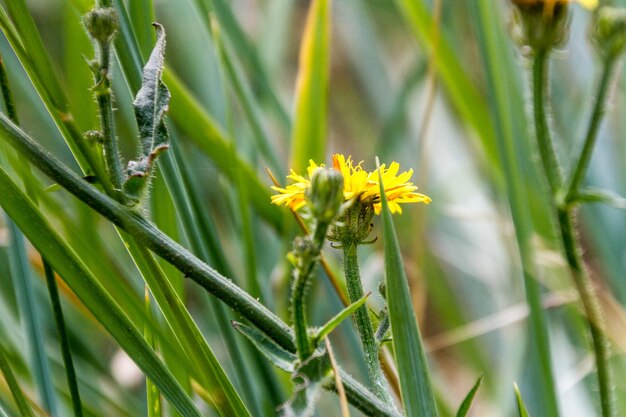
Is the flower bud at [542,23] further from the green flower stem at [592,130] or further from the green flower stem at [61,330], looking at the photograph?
the green flower stem at [61,330]

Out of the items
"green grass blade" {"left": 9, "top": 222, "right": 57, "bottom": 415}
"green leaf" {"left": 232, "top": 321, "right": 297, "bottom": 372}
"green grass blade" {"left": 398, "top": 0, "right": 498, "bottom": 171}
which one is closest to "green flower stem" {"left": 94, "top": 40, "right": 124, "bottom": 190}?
"green leaf" {"left": 232, "top": 321, "right": 297, "bottom": 372}

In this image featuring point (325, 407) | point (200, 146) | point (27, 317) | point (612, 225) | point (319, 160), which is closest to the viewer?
point (27, 317)

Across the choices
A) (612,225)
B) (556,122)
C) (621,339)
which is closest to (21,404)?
(621,339)

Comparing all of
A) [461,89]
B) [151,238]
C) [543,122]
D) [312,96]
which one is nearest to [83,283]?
[151,238]

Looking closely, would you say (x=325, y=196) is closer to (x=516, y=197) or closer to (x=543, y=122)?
(x=543, y=122)

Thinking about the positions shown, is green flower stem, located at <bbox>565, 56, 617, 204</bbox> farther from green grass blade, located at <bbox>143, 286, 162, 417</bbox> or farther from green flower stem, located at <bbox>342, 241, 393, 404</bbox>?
green grass blade, located at <bbox>143, 286, 162, 417</bbox>

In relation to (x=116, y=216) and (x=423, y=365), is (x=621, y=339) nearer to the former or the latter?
(x=423, y=365)

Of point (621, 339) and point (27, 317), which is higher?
point (27, 317)

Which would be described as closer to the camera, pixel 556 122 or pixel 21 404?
pixel 21 404
